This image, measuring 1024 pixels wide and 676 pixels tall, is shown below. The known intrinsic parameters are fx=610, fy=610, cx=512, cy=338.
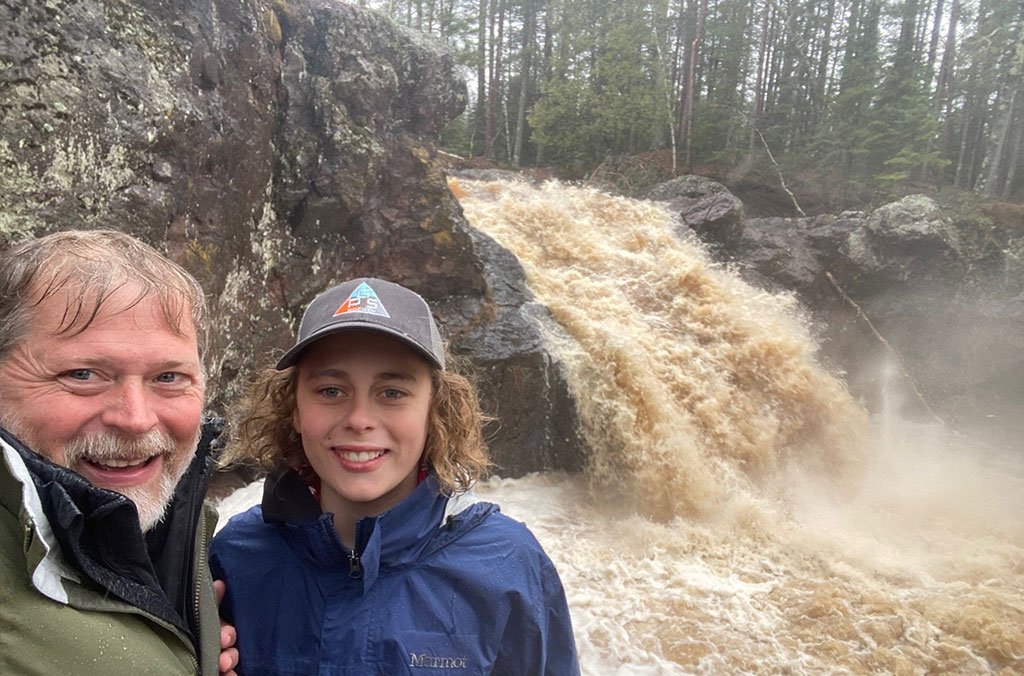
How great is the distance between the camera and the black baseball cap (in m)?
1.63

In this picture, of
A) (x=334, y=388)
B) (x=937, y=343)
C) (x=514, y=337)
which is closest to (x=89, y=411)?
(x=334, y=388)

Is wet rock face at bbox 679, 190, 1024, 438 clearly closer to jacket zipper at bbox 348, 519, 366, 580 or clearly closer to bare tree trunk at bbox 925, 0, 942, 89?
bare tree trunk at bbox 925, 0, 942, 89

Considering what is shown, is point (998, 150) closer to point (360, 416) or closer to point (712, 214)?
point (712, 214)

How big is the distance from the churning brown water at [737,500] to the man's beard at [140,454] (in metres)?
4.07

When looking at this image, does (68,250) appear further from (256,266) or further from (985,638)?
(985,638)

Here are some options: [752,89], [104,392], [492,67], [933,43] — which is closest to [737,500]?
[104,392]

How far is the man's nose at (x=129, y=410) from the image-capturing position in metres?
1.21

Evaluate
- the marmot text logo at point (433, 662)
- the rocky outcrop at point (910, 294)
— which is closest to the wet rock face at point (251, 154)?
the marmot text logo at point (433, 662)

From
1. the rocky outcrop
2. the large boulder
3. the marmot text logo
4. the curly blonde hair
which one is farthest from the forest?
the marmot text logo

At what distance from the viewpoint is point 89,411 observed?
3.92 ft

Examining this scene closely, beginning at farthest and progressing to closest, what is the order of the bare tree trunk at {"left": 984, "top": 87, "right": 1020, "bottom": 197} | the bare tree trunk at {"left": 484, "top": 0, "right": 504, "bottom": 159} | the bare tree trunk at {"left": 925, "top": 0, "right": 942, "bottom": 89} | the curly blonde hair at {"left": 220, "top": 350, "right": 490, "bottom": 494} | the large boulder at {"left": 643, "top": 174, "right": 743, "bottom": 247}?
1. the bare tree trunk at {"left": 484, "top": 0, "right": 504, "bottom": 159}
2. the bare tree trunk at {"left": 925, "top": 0, "right": 942, "bottom": 89}
3. the bare tree trunk at {"left": 984, "top": 87, "right": 1020, "bottom": 197}
4. the large boulder at {"left": 643, "top": 174, "right": 743, "bottom": 247}
5. the curly blonde hair at {"left": 220, "top": 350, "right": 490, "bottom": 494}

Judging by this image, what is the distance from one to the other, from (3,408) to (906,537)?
7.93m

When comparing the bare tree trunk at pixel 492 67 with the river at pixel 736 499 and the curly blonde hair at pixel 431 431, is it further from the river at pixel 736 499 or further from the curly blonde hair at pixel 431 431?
the curly blonde hair at pixel 431 431

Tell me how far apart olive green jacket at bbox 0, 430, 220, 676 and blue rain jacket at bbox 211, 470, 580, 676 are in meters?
0.52
